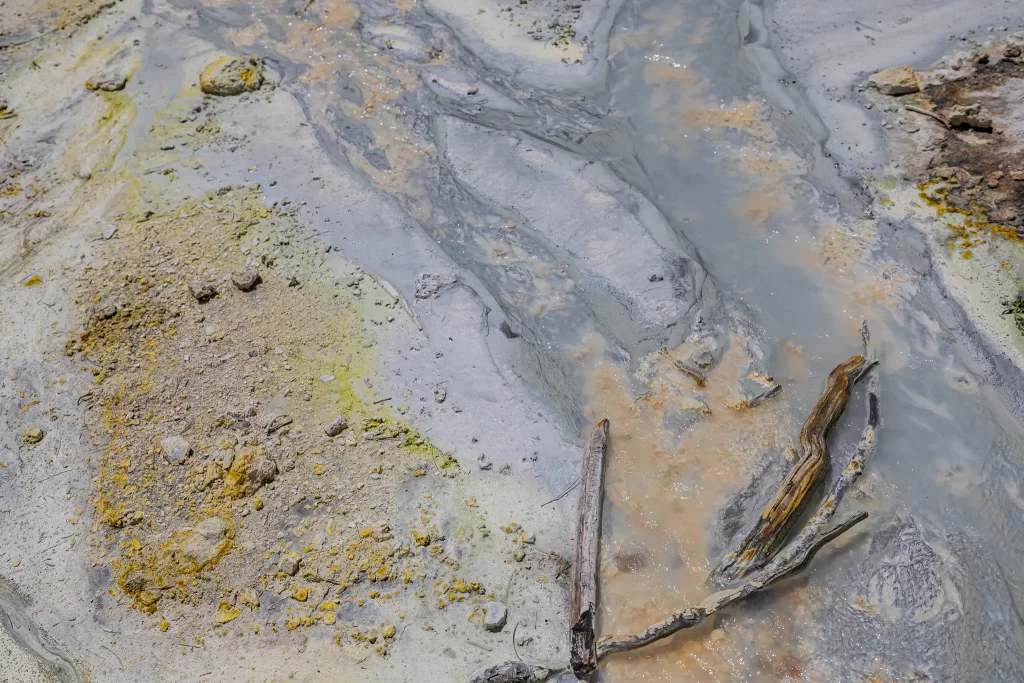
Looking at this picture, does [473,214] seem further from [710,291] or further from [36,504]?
[36,504]

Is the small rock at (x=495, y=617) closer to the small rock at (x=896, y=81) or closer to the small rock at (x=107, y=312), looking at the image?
the small rock at (x=107, y=312)

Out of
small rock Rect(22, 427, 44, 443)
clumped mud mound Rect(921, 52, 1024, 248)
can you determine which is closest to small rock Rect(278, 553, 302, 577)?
small rock Rect(22, 427, 44, 443)

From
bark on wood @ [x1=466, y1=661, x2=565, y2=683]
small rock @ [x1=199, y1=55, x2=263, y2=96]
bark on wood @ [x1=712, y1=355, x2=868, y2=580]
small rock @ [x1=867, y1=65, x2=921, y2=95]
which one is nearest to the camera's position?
bark on wood @ [x1=466, y1=661, x2=565, y2=683]

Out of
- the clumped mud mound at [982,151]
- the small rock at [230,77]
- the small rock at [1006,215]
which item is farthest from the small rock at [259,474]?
the small rock at [1006,215]

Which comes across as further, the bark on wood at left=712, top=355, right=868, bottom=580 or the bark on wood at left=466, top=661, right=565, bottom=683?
the bark on wood at left=712, top=355, right=868, bottom=580

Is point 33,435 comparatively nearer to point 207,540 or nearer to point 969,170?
point 207,540

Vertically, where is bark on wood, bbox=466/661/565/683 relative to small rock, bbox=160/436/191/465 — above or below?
below

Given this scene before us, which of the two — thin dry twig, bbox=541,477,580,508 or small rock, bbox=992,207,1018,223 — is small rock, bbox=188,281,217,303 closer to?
thin dry twig, bbox=541,477,580,508
